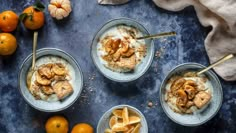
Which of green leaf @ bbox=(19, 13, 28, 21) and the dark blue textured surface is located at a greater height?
green leaf @ bbox=(19, 13, 28, 21)

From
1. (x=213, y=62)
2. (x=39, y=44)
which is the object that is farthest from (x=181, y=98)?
(x=39, y=44)

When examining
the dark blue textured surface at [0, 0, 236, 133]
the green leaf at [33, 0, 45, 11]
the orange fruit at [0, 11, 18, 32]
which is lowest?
the dark blue textured surface at [0, 0, 236, 133]

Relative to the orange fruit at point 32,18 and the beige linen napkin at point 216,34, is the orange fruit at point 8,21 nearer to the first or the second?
the orange fruit at point 32,18

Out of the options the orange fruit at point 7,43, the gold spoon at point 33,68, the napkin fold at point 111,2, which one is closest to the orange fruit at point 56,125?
the gold spoon at point 33,68

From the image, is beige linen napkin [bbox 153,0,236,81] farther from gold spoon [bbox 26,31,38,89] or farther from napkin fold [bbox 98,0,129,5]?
gold spoon [bbox 26,31,38,89]

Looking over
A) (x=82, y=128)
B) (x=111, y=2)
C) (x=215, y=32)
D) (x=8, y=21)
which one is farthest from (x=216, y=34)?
(x=8, y=21)

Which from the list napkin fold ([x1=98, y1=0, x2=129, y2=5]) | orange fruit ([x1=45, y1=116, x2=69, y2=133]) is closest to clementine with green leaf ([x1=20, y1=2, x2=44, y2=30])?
napkin fold ([x1=98, y1=0, x2=129, y2=5])
